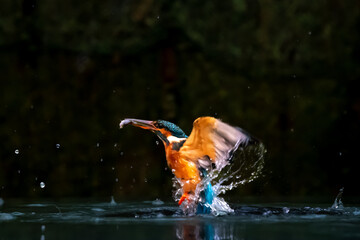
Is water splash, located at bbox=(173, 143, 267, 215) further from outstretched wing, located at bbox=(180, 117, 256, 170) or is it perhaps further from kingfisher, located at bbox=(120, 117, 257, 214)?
outstretched wing, located at bbox=(180, 117, 256, 170)

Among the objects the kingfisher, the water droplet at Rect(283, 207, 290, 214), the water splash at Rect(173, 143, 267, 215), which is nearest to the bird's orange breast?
the kingfisher

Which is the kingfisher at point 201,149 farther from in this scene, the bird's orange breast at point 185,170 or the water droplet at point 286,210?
the water droplet at point 286,210

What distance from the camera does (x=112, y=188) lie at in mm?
10562

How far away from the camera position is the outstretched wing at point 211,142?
24.5 feet

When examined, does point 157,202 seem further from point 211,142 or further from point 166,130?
point 211,142

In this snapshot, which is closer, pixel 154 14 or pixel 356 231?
pixel 356 231

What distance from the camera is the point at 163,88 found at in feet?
34.9

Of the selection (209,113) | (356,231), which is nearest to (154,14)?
(209,113)

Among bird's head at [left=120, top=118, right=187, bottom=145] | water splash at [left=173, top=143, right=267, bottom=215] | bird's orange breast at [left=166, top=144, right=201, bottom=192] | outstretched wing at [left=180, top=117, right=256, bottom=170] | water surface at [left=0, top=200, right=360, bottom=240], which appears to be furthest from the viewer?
water splash at [left=173, top=143, right=267, bottom=215]

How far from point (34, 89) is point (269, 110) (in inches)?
108

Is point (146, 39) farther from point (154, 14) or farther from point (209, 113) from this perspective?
point (209, 113)

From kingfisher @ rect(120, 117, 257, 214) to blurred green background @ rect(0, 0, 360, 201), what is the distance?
2392mm

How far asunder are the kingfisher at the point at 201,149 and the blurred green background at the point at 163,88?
2.39 meters

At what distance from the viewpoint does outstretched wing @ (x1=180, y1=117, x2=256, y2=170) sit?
746 cm
